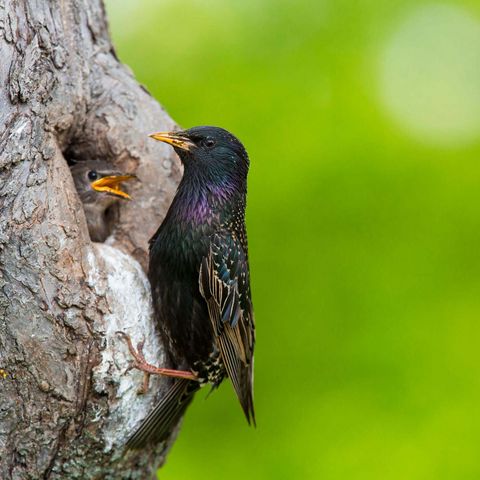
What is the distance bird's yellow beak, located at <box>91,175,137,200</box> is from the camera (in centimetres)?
521

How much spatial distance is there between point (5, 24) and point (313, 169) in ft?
7.68

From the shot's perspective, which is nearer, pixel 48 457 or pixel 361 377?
pixel 48 457

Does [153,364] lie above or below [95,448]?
above

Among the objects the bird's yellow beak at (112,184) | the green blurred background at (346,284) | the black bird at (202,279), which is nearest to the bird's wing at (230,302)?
the black bird at (202,279)

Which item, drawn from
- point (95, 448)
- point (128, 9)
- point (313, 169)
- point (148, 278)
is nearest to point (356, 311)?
point (313, 169)

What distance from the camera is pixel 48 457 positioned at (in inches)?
177

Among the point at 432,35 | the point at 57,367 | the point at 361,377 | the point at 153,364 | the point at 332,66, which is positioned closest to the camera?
the point at 57,367

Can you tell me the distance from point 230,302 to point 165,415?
26.5 inches

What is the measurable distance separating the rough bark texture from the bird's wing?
35 centimetres

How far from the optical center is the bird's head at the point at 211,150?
16.1 ft

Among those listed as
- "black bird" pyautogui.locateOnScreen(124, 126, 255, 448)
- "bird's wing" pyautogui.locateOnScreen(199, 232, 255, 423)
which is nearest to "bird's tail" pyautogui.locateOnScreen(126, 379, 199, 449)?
"black bird" pyautogui.locateOnScreen(124, 126, 255, 448)

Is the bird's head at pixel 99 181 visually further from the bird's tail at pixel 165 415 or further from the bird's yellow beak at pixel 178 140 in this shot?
the bird's tail at pixel 165 415

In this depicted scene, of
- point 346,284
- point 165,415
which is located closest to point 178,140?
point 165,415

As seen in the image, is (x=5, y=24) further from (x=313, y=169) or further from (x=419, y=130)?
(x=419, y=130)
